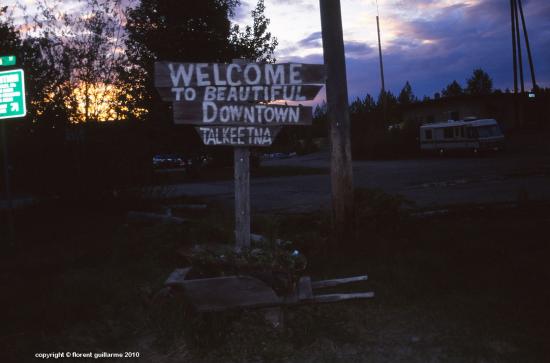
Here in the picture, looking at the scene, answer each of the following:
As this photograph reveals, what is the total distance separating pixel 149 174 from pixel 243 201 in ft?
25.9

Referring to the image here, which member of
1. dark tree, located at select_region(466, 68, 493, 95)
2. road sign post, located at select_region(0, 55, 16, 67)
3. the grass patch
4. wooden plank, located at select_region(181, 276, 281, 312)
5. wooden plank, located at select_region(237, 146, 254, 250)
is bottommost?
the grass patch

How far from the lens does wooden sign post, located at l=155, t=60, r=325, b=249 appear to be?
4.91 metres

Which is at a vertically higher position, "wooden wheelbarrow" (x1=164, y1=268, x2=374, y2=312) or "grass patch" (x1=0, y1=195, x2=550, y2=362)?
"wooden wheelbarrow" (x1=164, y1=268, x2=374, y2=312)

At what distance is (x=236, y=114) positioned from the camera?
198 inches

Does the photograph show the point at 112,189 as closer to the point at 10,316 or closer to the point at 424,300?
the point at 10,316

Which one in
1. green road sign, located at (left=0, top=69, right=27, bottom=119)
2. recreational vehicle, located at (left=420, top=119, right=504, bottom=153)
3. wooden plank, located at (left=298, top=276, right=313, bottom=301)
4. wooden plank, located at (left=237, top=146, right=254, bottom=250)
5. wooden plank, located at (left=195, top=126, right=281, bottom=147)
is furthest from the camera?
recreational vehicle, located at (left=420, top=119, right=504, bottom=153)

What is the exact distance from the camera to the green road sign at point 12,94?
27.3 ft

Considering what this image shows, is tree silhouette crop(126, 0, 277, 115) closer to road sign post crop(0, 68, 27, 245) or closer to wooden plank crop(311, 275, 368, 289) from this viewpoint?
road sign post crop(0, 68, 27, 245)

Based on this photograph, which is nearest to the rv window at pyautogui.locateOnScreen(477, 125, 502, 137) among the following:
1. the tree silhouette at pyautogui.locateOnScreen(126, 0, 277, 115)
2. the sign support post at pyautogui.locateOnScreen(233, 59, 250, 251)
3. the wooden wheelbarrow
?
the tree silhouette at pyautogui.locateOnScreen(126, 0, 277, 115)

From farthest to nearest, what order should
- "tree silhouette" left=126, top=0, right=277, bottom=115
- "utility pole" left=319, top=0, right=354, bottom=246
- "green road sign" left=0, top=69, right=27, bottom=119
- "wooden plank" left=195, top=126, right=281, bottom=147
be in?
1. "tree silhouette" left=126, top=0, right=277, bottom=115
2. "green road sign" left=0, top=69, right=27, bottom=119
3. "utility pole" left=319, top=0, right=354, bottom=246
4. "wooden plank" left=195, top=126, right=281, bottom=147

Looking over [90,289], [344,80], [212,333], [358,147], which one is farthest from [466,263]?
[358,147]

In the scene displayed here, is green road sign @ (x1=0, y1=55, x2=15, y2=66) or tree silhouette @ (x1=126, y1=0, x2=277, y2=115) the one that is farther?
tree silhouette @ (x1=126, y1=0, x2=277, y2=115)

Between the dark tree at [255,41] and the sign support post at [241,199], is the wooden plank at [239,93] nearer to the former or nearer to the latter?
the sign support post at [241,199]

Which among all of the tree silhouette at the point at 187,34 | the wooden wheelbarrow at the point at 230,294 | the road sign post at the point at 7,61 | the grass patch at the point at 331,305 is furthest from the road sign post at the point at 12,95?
the tree silhouette at the point at 187,34
